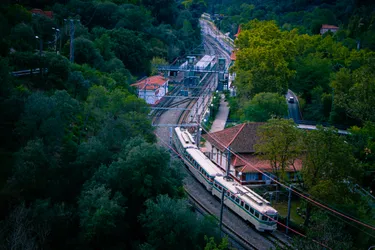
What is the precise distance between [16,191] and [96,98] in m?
7.08

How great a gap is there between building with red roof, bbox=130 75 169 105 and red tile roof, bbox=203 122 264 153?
1082cm

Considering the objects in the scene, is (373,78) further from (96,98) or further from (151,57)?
(151,57)

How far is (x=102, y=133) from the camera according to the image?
1905cm

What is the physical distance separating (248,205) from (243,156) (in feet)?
15.9

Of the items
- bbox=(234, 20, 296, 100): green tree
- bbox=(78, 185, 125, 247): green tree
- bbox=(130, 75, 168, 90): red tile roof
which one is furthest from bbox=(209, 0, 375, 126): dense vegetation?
bbox=(78, 185, 125, 247): green tree

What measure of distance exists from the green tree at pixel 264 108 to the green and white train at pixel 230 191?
17.4 ft

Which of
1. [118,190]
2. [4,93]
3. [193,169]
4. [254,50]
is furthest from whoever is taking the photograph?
[254,50]

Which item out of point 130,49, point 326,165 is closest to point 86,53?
point 130,49

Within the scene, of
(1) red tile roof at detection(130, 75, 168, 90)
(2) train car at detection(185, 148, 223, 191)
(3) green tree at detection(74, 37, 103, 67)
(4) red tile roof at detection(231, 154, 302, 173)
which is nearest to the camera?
(2) train car at detection(185, 148, 223, 191)

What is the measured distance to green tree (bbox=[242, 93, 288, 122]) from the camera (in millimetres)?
29047

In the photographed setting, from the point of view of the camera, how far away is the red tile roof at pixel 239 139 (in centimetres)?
2348

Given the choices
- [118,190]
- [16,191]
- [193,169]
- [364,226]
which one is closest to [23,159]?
[16,191]

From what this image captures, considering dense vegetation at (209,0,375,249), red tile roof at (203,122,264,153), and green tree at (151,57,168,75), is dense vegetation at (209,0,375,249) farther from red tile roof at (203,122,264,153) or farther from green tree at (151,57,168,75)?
green tree at (151,57,168,75)

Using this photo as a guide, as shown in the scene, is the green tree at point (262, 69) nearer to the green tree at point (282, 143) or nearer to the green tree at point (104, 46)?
the green tree at point (104, 46)
